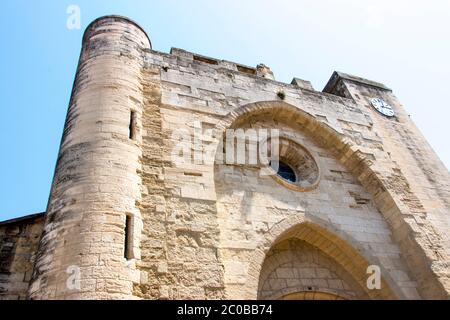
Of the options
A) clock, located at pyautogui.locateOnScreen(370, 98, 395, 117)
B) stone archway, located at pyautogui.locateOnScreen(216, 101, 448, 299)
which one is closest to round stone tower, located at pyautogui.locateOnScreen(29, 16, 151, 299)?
stone archway, located at pyautogui.locateOnScreen(216, 101, 448, 299)

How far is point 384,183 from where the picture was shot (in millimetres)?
7328

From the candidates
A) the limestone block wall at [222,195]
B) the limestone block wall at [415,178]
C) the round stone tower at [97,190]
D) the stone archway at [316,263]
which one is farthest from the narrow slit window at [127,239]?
the limestone block wall at [415,178]

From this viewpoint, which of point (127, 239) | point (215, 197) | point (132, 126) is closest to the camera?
point (127, 239)

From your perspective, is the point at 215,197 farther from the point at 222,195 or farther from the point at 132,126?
the point at 132,126

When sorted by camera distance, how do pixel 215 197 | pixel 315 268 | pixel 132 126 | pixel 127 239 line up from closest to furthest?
pixel 127 239 → pixel 215 197 → pixel 132 126 → pixel 315 268

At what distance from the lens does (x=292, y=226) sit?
5.99 metres

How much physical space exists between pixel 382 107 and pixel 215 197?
6.24 m

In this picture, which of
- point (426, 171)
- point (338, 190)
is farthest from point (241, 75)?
point (426, 171)

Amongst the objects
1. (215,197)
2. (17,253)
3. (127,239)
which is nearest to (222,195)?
(215,197)

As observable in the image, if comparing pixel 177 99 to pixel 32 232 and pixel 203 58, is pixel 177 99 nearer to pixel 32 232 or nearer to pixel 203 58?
pixel 203 58

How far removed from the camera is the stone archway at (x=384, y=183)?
6280 millimetres

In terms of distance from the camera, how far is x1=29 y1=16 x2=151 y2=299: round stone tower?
3.97 m
